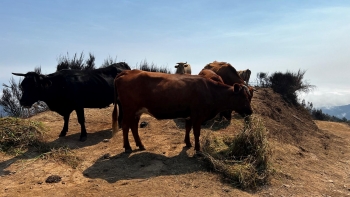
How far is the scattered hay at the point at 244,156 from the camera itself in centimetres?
682

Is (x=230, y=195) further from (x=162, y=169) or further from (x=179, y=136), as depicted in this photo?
(x=179, y=136)

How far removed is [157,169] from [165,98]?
1.59 meters

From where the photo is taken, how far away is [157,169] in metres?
7.11

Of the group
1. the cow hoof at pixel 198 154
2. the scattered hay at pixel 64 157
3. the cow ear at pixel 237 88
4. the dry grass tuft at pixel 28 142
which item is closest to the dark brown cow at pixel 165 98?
the cow hoof at pixel 198 154

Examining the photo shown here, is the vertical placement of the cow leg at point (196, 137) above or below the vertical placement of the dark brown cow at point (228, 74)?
below

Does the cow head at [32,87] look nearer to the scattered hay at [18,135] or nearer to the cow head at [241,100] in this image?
the scattered hay at [18,135]

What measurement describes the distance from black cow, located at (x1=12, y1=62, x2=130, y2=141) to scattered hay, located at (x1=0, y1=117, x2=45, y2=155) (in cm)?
55

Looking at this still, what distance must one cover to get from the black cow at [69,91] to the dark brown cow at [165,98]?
2013 millimetres

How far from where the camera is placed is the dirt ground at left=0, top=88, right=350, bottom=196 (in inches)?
247

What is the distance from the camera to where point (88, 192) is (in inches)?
236

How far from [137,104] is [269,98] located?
8.89 m

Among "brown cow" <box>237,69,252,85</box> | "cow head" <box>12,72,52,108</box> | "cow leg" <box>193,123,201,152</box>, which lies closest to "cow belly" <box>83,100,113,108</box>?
"cow head" <box>12,72,52,108</box>

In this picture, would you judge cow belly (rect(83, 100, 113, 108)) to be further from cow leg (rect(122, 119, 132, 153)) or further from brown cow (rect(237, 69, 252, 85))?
brown cow (rect(237, 69, 252, 85))

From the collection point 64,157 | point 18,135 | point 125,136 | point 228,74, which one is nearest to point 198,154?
point 125,136
